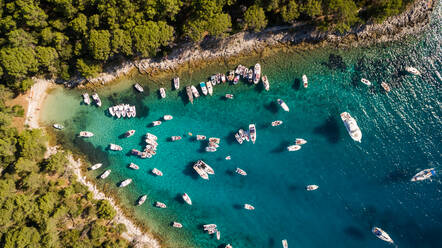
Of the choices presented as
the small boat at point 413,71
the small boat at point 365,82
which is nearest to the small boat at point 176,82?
the small boat at point 365,82

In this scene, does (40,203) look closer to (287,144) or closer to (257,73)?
(257,73)

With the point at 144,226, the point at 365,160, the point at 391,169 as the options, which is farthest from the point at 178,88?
the point at 391,169

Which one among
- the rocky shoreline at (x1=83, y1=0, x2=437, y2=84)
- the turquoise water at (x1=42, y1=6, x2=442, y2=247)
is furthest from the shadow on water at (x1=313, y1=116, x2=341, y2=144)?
the rocky shoreline at (x1=83, y1=0, x2=437, y2=84)

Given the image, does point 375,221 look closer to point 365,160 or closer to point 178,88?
point 365,160

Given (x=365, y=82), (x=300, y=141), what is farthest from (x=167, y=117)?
(x=365, y=82)

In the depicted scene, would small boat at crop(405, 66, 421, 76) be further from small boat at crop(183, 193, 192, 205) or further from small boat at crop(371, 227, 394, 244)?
small boat at crop(183, 193, 192, 205)

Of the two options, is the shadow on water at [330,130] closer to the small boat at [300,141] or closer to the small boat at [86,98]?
the small boat at [300,141]
